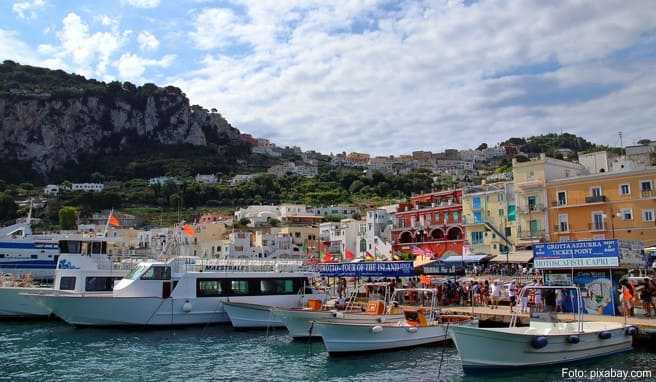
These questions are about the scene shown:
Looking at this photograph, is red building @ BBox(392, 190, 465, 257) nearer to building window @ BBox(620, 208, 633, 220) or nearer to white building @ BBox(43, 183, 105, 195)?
building window @ BBox(620, 208, 633, 220)

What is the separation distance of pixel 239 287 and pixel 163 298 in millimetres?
4078

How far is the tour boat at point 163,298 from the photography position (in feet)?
91.1

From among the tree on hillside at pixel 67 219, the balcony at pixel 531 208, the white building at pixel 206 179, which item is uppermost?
the white building at pixel 206 179

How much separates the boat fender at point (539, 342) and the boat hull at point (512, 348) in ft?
0.26

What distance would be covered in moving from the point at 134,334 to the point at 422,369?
15278 mm

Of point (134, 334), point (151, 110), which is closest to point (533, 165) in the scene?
point (134, 334)

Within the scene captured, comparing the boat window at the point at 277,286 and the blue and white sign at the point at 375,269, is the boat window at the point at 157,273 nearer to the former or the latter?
the boat window at the point at 277,286

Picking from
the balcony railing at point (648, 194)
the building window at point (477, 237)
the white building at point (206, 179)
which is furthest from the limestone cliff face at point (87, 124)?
the balcony railing at point (648, 194)

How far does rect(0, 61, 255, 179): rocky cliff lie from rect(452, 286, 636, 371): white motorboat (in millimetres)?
143648

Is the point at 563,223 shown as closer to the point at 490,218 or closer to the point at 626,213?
the point at 626,213

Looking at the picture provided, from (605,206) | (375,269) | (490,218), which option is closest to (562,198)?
(605,206)

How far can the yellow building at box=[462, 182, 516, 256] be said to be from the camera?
168ft

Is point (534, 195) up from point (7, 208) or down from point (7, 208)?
down

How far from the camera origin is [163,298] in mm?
28156
